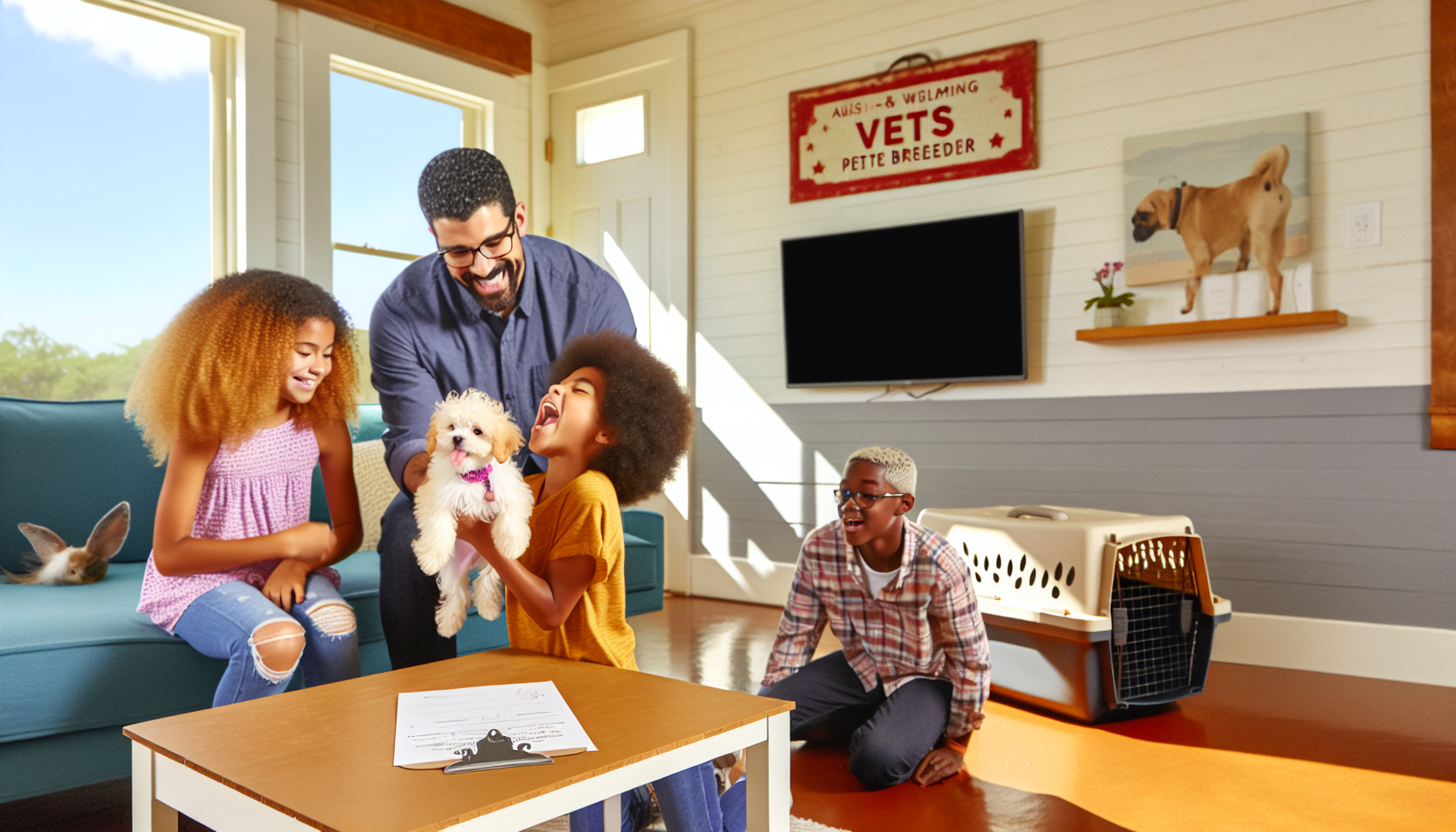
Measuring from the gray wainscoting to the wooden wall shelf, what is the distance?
244mm

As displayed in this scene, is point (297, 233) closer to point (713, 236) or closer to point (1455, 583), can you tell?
point (713, 236)

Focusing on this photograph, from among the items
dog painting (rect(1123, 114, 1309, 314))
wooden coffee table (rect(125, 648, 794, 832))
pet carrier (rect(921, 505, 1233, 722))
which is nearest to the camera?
wooden coffee table (rect(125, 648, 794, 832))

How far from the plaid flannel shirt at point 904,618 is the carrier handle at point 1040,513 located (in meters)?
0.72

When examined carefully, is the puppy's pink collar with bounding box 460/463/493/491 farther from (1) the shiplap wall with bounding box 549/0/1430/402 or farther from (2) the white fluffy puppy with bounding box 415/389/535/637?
(1) the shiplap wall with bounding box 549/0/1430/402

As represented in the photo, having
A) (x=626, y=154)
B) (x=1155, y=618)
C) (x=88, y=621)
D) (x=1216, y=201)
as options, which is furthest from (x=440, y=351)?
(x=626, y=154)

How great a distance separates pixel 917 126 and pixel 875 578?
8.45ft

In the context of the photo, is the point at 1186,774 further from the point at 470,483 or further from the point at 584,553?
the point at 470,483

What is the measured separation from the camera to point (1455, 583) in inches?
126

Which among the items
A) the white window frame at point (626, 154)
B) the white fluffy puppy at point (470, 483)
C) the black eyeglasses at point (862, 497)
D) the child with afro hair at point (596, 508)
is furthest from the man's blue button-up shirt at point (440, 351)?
the white window frame at point (626, 154)

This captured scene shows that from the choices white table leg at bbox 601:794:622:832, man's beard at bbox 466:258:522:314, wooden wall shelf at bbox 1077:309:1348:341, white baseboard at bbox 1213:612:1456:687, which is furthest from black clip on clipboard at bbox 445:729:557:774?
wooden wall shelf at bbox 1077:309:1348:341

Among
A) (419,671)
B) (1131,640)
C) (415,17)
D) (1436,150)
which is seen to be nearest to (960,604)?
(1131,640)

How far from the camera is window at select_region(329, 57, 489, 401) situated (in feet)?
15.0

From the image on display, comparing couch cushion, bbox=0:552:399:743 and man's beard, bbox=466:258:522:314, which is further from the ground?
man's beard, bbox=466:258:522:314

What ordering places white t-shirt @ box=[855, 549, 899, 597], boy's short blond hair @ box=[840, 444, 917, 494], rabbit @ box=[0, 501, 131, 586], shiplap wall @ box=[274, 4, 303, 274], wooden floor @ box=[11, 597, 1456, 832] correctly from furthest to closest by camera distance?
shiplap wall @ box=[274, 4, 303, 274]
rabbit @ box=[0, 501, 131, 586]
white t-shirt @ box=[855, 549, 899, 597]
boy's short blond hair @ box=[840, 444, 917, 494]
wooden floor @ box=[11, 597, 1456, 832]
